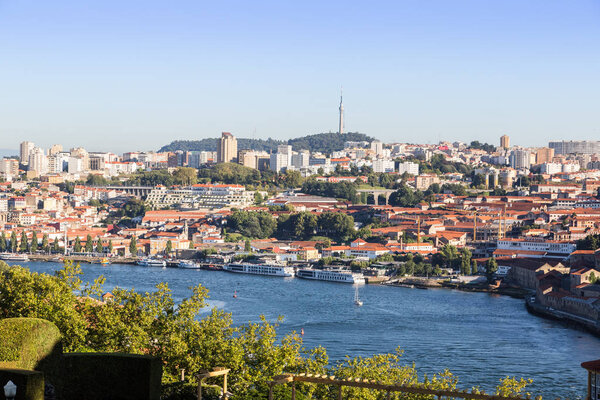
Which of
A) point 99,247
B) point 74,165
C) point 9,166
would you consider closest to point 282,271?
point 99,247

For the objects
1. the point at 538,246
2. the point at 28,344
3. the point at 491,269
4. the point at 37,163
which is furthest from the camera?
the point at 37,163

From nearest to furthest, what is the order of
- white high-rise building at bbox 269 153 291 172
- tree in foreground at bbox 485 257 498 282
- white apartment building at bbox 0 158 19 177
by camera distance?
1. tree in foreground at bbox 485 257 498 282
2. white high-rise building at bbox 269 153 291 172
3. white apartment building at bbox 0 158 19 177

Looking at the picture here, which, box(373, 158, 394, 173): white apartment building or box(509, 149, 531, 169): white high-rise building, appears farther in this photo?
box(509, 149, 531, 169): white high-rise building

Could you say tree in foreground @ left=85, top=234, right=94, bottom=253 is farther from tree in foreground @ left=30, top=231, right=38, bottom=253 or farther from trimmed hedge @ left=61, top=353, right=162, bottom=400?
trimmed hedge @ left=61, top=353, right=162, bottom=400

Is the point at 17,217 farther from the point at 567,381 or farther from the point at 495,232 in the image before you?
the point at 567,381

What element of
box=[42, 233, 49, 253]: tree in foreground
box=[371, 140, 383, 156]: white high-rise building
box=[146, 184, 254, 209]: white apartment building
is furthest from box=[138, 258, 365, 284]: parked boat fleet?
box=[371, 140, 383, 156]: white high-rise building

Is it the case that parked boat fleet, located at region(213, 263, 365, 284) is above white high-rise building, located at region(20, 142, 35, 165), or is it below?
below

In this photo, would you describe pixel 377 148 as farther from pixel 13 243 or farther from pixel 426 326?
pixel 426 326
